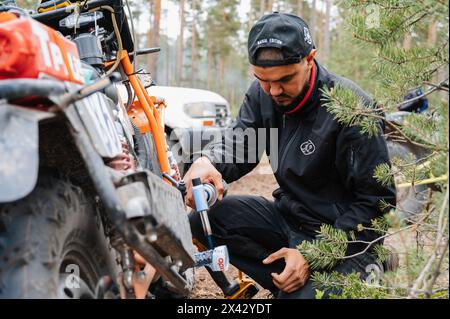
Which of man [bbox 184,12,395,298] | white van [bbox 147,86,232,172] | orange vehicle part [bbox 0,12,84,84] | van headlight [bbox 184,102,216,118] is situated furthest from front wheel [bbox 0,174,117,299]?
van headlight [bbox 184,102,216,118]

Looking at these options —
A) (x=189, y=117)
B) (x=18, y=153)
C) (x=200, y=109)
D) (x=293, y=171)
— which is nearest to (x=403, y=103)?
(x=293, y=171)

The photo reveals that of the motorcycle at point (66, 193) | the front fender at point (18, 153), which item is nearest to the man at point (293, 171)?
the motorcycle at point (66, 193)

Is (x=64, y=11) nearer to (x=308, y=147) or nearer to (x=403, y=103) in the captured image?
(x=308, y=147)

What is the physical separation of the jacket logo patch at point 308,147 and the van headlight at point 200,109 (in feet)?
12.9

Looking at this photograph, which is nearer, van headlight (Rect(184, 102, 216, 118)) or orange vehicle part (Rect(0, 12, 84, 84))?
orange vehicle part (Rect(0, 12, 84, 84))

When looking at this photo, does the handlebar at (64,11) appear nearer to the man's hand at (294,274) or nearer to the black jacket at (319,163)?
the black jacket at (319,163)

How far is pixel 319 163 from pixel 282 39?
703mm

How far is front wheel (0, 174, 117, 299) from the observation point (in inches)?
49.1

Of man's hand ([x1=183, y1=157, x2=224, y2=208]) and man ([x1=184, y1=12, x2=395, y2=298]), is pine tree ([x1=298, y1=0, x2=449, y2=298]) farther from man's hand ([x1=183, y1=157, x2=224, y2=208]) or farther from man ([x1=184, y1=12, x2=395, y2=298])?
man's hand ([x1=183, y1=157, x2=224, y2=208])

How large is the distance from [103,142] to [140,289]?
19.6 inches

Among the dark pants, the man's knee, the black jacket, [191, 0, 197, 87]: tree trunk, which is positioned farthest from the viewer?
[191, 0, 197, 87]: tree trunk

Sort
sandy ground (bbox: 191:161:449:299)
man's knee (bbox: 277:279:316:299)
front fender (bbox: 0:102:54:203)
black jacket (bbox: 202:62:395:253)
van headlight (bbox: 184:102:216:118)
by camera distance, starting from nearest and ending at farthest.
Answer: front fender (bbox: 0:102:54:203) < sandy ground (bbox: 191:161:449:299) < man's knee (bbox: 277:279:316:299) < black jacket (bbox: 202:62:395:253) < van headlight (bbox: 184:102:216:118)

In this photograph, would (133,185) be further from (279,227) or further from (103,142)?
(279,227)
